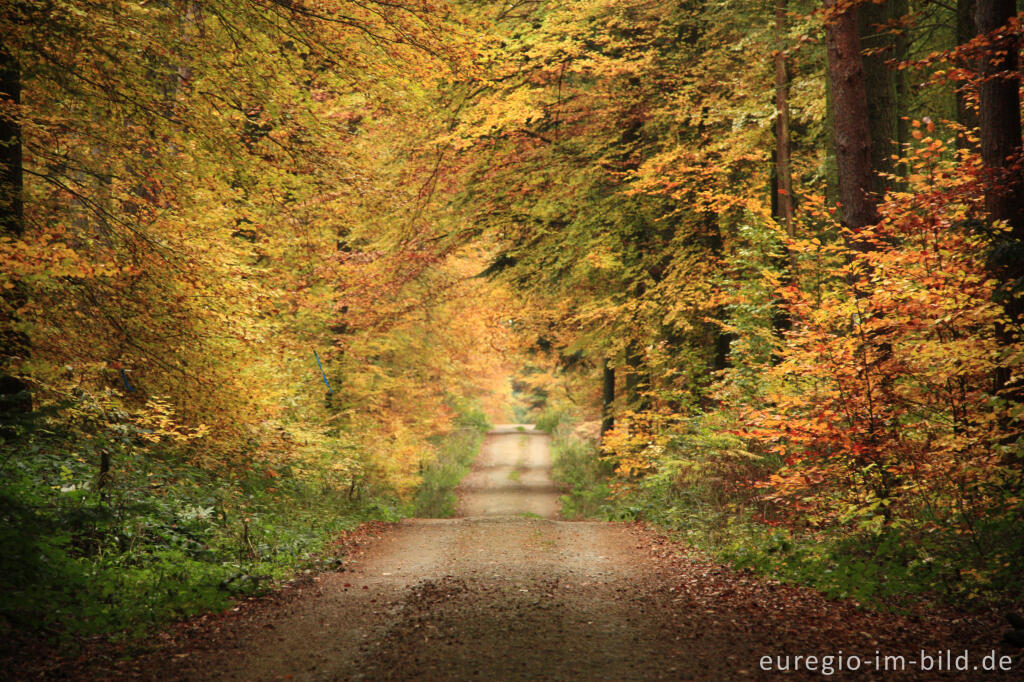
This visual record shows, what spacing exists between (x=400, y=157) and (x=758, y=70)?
301 inches

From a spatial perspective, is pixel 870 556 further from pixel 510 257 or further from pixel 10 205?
pixel 510 257

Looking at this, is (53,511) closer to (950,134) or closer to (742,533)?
(742,533)

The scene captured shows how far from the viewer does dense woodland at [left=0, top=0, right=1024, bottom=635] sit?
272 inches

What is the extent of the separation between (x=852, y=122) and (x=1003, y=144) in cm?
235

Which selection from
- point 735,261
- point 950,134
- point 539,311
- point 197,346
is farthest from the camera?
point 539,311

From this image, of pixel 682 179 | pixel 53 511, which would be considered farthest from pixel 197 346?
pixel 682 179

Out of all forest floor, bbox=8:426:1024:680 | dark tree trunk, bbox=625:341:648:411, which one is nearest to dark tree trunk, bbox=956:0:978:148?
forest floor, bbox=8:426:1024:680

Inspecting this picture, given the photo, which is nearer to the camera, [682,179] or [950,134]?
[682,179]

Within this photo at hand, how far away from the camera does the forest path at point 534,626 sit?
5578 millimetres

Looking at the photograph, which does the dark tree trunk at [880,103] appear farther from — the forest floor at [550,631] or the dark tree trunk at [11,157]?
the dark tree trunk at [11,157]

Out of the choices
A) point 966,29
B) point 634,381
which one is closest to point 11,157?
point 966,29

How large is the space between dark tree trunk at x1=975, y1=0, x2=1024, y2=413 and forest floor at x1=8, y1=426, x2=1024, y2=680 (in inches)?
114

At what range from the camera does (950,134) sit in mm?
15250

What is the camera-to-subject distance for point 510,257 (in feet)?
54.4
